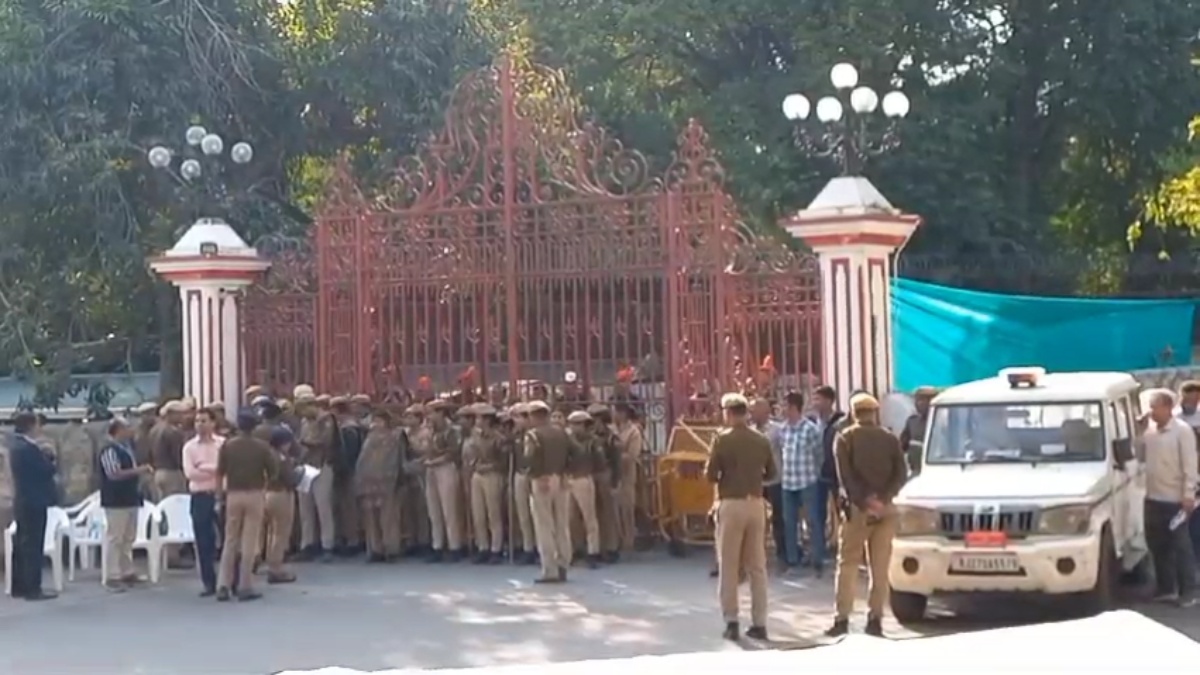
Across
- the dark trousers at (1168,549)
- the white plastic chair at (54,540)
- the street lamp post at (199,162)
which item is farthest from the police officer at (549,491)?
the street lamp post at (199,162)

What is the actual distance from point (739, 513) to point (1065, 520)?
2.22m

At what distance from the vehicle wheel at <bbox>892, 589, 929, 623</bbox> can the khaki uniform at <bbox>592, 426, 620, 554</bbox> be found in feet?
13.2

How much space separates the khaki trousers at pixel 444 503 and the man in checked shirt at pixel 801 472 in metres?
3.33

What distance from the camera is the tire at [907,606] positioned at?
12117 millimetres

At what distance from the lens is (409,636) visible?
1230cm

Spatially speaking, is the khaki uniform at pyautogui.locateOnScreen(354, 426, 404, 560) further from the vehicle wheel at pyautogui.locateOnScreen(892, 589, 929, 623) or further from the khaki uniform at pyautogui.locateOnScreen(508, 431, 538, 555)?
the vehicle wheel at pyautogui.locateOnScreen(892, 589, 929, 623)

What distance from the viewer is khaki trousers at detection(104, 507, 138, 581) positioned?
14.9m

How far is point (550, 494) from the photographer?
14.8m

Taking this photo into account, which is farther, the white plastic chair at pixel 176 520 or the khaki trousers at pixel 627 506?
the khaki trousers at pixel 627 506

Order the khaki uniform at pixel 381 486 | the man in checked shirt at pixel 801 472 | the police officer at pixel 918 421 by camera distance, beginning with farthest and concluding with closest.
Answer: the khaki uniform at pixel 381 486 < the man in checked shirt at pixel 801 472 < the police officer at pixel 918 421

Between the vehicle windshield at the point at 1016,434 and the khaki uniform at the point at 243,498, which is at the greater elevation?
the vehicle windshield at the point at 1016,434

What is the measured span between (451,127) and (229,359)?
3575 millimetres

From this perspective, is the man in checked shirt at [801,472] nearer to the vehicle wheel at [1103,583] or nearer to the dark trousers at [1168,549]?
the dark trousers at [1168,549]

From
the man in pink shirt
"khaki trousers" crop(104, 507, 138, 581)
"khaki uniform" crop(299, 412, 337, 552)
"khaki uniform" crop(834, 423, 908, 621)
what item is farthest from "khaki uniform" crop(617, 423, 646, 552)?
"khaki uniform" crop(834, 423, 908, 621)
